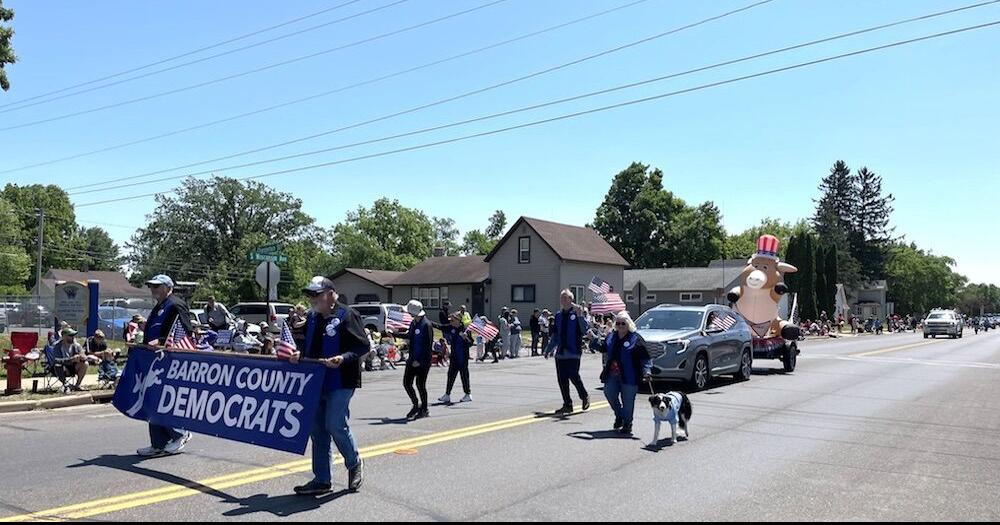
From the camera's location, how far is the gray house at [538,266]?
46.8 meters

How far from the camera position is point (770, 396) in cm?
1426

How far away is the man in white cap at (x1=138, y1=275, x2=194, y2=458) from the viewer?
8164 mm

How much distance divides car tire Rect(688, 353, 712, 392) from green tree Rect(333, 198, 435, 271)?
203ft

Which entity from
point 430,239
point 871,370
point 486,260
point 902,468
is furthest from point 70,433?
point 430,239

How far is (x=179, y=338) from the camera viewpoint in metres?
8.28

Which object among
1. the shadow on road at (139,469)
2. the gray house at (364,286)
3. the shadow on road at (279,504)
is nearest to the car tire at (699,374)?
the shadow on road at (279,504)

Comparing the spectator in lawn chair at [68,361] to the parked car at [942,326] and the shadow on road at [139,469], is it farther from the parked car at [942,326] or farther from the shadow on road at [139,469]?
the parked car at [942,326]

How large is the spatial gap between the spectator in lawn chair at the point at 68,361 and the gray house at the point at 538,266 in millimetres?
33454

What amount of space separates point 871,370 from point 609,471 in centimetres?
1639

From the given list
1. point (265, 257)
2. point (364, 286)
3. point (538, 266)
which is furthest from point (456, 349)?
point (364, 286)

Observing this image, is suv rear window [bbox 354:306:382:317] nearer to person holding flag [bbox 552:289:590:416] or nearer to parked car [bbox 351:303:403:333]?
parked car [bbox 351:303:403:333]

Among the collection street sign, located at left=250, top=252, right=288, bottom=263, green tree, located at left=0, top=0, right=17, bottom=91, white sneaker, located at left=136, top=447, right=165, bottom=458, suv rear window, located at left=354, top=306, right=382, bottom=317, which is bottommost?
white sneaker, located at left=136, top=447, right=165, bottom=458

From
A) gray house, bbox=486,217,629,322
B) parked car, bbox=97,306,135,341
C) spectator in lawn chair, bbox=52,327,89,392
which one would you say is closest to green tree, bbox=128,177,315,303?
gray house, bbox=486,217,629,322

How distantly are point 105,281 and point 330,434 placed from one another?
8708 cm
